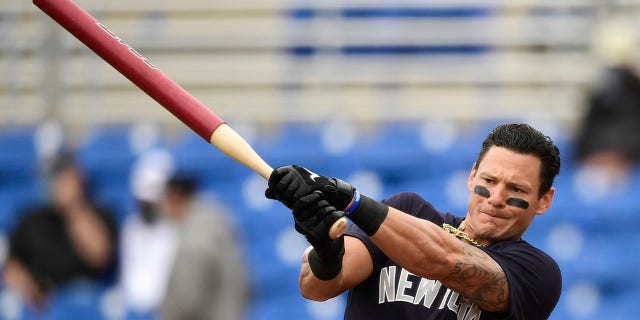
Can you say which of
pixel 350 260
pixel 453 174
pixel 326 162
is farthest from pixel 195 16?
pixel 350 260

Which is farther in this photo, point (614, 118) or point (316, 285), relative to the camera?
point (614, 118)

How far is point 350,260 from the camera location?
4.04 m

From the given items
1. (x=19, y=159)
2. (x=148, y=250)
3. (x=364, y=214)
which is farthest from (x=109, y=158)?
(x=364, y=214)

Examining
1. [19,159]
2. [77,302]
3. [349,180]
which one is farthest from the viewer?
[19,159]

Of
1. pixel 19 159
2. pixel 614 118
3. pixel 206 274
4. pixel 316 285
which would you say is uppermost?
pixel 614 118

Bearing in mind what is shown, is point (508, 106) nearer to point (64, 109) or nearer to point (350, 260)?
point (64, 109)

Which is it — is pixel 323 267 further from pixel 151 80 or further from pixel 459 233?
pixel 151 80

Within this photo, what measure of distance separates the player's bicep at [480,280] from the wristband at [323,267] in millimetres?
A: 352

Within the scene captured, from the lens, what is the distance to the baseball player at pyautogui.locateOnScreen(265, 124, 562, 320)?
12.5 ft

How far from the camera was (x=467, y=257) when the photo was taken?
3881 millimetres

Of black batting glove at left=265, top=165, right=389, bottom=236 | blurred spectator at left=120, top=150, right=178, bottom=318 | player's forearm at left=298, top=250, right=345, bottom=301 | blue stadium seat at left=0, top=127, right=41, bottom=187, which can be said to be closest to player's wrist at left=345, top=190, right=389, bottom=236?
black batting glove at left=265, top=165, right=389, bottom=236

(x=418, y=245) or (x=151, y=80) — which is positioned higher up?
(x=151, y=80)

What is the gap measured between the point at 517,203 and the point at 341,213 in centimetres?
77

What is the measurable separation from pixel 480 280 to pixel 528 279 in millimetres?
265
